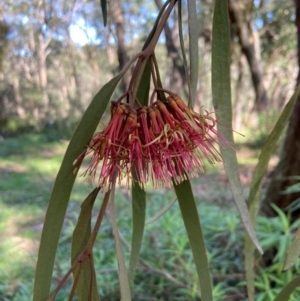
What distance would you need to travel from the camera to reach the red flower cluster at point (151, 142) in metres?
0.38

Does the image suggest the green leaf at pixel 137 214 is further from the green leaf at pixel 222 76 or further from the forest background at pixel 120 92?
the forest background at pixel 120 92

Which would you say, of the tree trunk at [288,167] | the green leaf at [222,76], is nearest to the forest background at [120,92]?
the tree trunk at [288,167]

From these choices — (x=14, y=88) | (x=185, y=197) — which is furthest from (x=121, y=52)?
(x=14, y=88)

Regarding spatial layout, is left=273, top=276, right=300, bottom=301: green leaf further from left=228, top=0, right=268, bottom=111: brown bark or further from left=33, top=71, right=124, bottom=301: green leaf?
left=228, top=0, right=268, bottom=111: brown bark

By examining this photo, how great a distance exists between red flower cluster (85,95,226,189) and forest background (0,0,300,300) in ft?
2.11

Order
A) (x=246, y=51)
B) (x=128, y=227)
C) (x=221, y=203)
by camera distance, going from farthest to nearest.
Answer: (x=246, y=51) < (x=221, y=203) < (x=128, y=227)

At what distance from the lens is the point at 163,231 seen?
1.61m

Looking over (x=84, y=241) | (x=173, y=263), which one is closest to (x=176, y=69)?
(x=173, y=263)

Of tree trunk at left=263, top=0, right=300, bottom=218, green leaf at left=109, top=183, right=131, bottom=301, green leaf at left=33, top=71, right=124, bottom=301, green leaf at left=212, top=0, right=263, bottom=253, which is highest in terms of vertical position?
tree trunk at left=263, top=0, right=300, bottom=218

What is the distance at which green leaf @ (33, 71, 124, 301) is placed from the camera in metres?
0.38

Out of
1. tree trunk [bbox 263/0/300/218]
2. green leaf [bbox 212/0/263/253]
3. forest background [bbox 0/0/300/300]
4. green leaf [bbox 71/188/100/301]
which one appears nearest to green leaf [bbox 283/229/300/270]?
green leaf [bbox 212/0/263/253]

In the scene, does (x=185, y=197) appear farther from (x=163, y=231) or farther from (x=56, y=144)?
(x=56, y=144)

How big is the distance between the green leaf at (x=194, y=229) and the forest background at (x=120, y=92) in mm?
632

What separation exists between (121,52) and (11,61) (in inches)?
343
